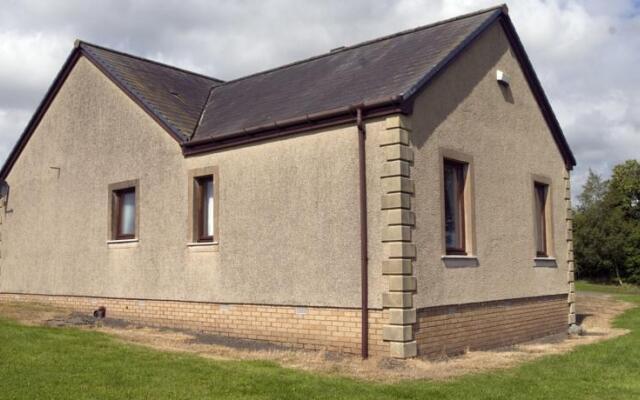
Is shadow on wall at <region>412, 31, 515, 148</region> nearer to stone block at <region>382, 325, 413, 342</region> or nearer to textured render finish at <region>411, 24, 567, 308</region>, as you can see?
textured render finish at <region>411, 24, 567, 308</region>

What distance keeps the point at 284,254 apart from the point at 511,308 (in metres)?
4.92

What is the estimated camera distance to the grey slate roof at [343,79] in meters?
12.4

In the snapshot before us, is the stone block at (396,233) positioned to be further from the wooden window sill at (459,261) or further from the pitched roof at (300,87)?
the pitched roof at (300,87)

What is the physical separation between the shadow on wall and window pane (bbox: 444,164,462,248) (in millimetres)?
1095

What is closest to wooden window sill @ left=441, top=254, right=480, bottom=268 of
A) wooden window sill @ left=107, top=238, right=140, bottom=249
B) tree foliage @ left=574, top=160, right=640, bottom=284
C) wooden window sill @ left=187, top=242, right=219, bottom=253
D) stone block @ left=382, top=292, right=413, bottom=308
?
stone block @ left=382, top=292, right=413, bottom=308

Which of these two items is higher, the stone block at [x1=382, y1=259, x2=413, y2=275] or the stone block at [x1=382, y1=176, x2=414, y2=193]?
the stone block at [x1=382, y1=176, x2=414, y2=193]

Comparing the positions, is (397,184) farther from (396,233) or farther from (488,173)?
(488,173)

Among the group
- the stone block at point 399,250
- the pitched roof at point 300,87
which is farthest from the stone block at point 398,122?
the stone block at point 399,250

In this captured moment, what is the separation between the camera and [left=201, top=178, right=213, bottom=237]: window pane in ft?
47.1

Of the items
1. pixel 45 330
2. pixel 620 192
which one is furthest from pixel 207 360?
pixel 620 192

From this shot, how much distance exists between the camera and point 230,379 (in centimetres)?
903

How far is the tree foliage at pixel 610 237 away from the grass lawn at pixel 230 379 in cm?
4370

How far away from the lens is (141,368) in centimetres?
977

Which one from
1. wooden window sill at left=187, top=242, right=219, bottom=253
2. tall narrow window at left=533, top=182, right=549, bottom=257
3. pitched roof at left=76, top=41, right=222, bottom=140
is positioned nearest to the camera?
wooden window sill at left=187, top=242, right=219, bottom=253
